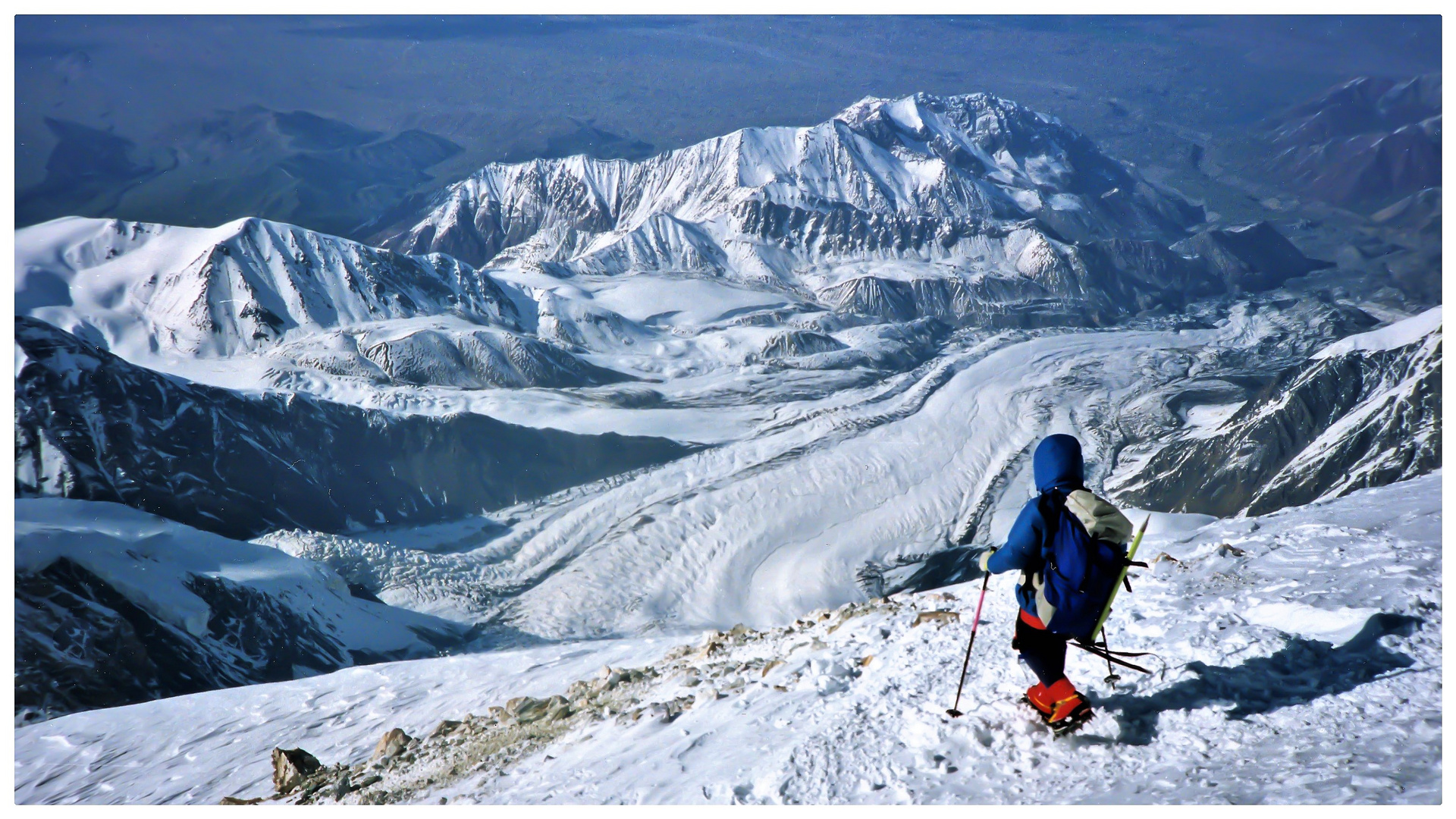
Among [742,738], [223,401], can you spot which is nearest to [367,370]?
[223,401]

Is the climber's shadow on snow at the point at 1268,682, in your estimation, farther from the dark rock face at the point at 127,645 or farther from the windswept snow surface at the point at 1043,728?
the dark rock face at the point at 127,645

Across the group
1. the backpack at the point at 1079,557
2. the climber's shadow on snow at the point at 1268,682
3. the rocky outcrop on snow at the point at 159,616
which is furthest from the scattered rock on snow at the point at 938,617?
the rocky outcrop on snow at the point at 159,616

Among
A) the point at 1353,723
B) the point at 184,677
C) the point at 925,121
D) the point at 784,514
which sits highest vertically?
the point at 925,121

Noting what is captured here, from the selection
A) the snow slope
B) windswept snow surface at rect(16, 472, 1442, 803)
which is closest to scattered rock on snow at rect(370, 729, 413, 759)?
windswept snow surface at rect(16, 472, 1442, 803)

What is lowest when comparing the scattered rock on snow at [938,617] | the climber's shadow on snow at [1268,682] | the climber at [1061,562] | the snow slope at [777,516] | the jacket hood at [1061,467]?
the snow slope at [777,516]

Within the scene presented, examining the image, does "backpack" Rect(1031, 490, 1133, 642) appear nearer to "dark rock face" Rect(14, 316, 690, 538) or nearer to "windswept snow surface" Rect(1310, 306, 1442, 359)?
"dark rock face" Rect(14, 316, 690, 538)

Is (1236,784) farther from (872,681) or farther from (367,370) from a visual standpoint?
(367,370)
